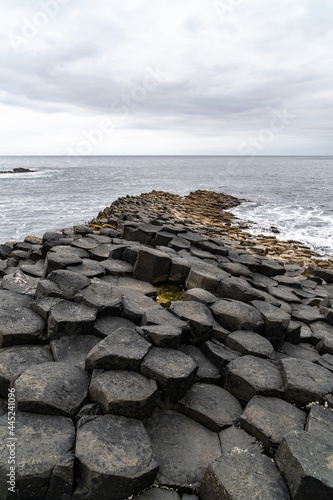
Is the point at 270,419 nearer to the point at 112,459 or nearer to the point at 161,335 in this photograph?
the point at 161,335

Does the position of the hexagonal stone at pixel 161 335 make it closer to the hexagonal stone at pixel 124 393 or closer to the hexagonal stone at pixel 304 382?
the hexagonal stone at pixel 124 393

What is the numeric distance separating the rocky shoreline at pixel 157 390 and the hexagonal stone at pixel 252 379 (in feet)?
0.05

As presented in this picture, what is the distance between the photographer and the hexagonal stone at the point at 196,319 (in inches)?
152

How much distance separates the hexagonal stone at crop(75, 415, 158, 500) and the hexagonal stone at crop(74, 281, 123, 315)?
60.8 inches

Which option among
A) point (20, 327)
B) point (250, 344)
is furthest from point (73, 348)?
point (250, 344)

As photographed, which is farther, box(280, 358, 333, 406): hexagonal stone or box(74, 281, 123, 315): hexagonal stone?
box(74, 281, 123, 315): hexagonal stone

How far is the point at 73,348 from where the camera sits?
3527 mm

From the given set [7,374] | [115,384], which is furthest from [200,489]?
[7,374]

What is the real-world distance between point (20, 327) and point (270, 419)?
8.97 feet

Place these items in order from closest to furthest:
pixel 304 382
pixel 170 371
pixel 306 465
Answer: pixel 306 465 < pixel 170 371 < pixel 304 382

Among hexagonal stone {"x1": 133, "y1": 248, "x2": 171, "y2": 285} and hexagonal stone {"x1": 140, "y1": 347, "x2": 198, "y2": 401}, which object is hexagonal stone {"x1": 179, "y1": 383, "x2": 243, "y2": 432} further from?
hexagonal stone {"x1": 133, "y1": 248, "x2": 171, "y2": 285}

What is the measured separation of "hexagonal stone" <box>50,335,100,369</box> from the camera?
336 cm

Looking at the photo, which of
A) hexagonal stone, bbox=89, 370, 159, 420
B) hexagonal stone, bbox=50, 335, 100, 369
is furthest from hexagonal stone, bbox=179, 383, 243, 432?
hexagonal stone, bbox=50, 335, 100, 369

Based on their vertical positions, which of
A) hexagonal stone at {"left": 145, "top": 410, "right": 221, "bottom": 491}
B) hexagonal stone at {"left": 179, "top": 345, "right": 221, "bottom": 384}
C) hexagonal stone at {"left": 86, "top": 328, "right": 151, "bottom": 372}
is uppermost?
hexagonal stone at {"left": 86, "top": 328, "right": 151, "bottom": 372}
